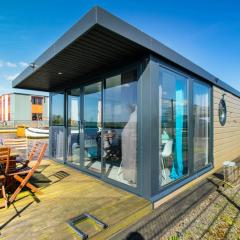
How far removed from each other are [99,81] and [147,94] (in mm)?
1402

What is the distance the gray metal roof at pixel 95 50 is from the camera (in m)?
2.32

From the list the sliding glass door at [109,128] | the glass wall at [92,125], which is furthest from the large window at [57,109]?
the glass wall at [92,125]

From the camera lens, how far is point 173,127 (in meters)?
3.80

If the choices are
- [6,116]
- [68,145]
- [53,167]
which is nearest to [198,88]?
[68,145]

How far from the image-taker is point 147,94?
311cm

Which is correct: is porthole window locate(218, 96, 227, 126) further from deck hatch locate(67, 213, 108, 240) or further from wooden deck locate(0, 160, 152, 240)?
deck hatch locate(67, 213, 108, 240)

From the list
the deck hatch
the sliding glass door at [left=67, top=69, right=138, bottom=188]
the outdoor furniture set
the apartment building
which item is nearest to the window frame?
the sliding glass door at [left=67, top=69, right=138, bottom=188]

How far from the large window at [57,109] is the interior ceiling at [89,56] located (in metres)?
0.94

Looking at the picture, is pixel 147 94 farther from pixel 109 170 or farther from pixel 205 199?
pixel 205 199

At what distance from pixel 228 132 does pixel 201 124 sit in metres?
2.61

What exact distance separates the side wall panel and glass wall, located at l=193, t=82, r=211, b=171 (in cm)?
53

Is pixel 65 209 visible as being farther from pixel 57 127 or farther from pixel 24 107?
pixel 24 107

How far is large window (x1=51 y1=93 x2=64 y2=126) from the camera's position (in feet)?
18.8

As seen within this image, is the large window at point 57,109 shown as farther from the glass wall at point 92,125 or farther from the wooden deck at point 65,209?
the wooden deck at point 65,209
